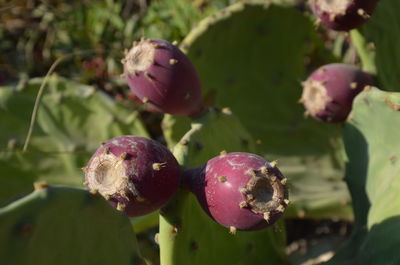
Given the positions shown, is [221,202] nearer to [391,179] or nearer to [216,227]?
[216,227]

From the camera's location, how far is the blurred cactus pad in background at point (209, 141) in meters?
1.02

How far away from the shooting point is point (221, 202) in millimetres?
1069

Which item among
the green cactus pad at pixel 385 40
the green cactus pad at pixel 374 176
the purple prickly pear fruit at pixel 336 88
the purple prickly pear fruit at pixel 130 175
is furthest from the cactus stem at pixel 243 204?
the green cactus pad at pixel 385 40

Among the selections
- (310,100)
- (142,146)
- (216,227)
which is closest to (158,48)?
(142,146)

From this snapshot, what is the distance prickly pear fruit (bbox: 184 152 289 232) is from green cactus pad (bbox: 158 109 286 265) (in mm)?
125

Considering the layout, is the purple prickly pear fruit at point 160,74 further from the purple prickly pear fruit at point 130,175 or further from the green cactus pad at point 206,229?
the purple prickly pear fruit at point 130,175

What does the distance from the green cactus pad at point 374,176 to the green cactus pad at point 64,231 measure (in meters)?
0.56

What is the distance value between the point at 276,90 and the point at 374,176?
720mm

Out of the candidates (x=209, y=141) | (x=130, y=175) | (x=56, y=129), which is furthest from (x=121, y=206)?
(x=56, y=129)

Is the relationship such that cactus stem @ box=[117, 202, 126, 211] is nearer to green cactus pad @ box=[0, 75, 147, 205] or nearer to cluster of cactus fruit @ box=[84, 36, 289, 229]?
cluster of cactus fruit @ box=[84, 36, 289, 229]

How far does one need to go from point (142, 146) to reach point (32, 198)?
0.96 ft

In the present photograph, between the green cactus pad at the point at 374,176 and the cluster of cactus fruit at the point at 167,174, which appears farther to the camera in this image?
the green cactus pad at the point at 374,176

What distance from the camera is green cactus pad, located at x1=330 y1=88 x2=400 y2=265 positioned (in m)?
1.29

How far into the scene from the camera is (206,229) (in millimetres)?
1321
